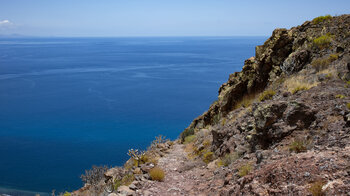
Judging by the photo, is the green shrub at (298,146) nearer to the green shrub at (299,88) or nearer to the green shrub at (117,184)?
the green shrub at (299,88)

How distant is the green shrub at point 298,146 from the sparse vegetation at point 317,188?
1.89 m

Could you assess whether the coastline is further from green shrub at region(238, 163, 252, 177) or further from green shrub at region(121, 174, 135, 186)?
green shrub at region(238, 163, 252, 177)

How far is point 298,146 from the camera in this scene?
568cm

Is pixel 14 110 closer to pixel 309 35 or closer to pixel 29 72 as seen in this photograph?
pixel 29 72

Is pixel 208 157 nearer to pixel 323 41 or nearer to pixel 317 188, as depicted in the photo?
pixel 317 188

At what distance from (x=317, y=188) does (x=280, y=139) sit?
312cm

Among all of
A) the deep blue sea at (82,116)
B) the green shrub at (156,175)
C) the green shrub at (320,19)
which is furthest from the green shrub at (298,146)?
the deep blue sea at (82,116)

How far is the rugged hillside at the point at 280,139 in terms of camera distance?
434cm

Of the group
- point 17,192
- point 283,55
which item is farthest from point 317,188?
point 17,192

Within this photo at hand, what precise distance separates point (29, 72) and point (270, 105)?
103809 mm

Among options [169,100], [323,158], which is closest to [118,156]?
[169,100]

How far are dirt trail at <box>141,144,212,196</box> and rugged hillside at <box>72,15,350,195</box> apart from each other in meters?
0.03

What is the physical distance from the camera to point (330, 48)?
12531 millimetres

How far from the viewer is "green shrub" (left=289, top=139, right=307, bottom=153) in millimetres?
5634
